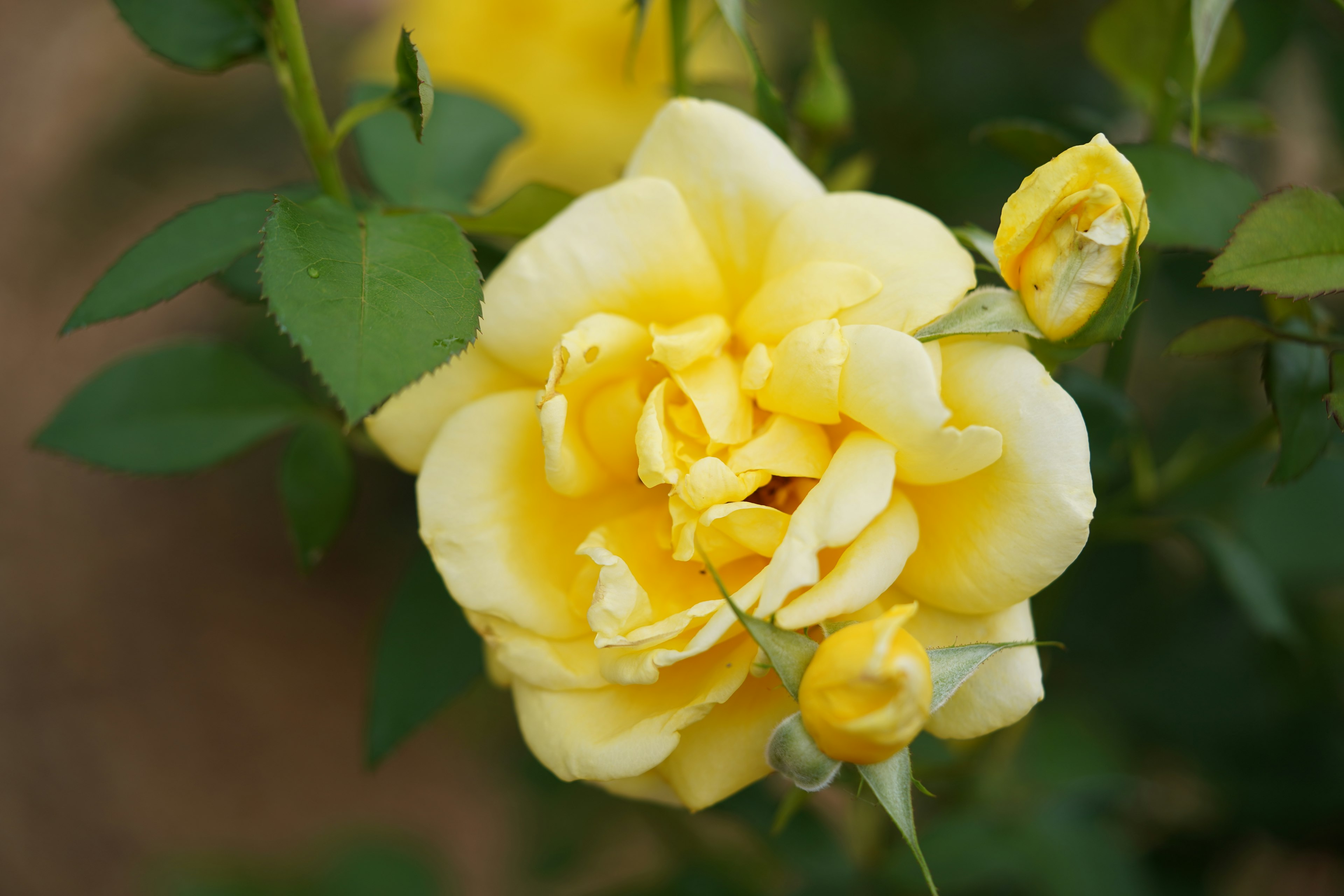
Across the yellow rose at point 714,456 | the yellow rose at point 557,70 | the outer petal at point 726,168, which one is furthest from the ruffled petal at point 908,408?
the yellow rose at point 557,70

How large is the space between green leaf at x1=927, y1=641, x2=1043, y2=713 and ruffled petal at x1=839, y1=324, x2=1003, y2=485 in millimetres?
74

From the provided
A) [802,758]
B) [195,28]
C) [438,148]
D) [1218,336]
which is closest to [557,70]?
[438,148]

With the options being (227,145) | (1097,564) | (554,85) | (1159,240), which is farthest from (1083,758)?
(227,145)

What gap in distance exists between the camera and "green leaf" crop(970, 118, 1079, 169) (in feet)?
1.87

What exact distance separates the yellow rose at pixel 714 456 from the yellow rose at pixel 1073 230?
0.03m

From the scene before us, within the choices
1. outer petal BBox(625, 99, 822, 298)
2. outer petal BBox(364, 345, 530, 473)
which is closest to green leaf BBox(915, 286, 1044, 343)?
outer petal BBox(625, 99, 822, 298)

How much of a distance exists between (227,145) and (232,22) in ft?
3.91

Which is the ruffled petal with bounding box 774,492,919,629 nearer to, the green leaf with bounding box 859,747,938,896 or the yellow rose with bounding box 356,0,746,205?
the green leaf with bounding box 859,747,938,896

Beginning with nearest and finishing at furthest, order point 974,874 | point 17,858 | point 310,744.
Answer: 1. point 974,874
2. point 17,858
3. point 310,744

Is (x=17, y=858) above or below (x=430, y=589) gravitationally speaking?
below

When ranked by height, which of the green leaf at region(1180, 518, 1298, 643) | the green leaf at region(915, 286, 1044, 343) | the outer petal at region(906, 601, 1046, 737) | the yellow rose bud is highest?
the green leaf at region(915, 286, 1044, 343)

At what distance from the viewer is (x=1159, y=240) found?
20.8 inches

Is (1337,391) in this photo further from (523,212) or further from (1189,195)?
(523,212)

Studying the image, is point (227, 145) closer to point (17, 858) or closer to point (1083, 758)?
point (17, 858)
